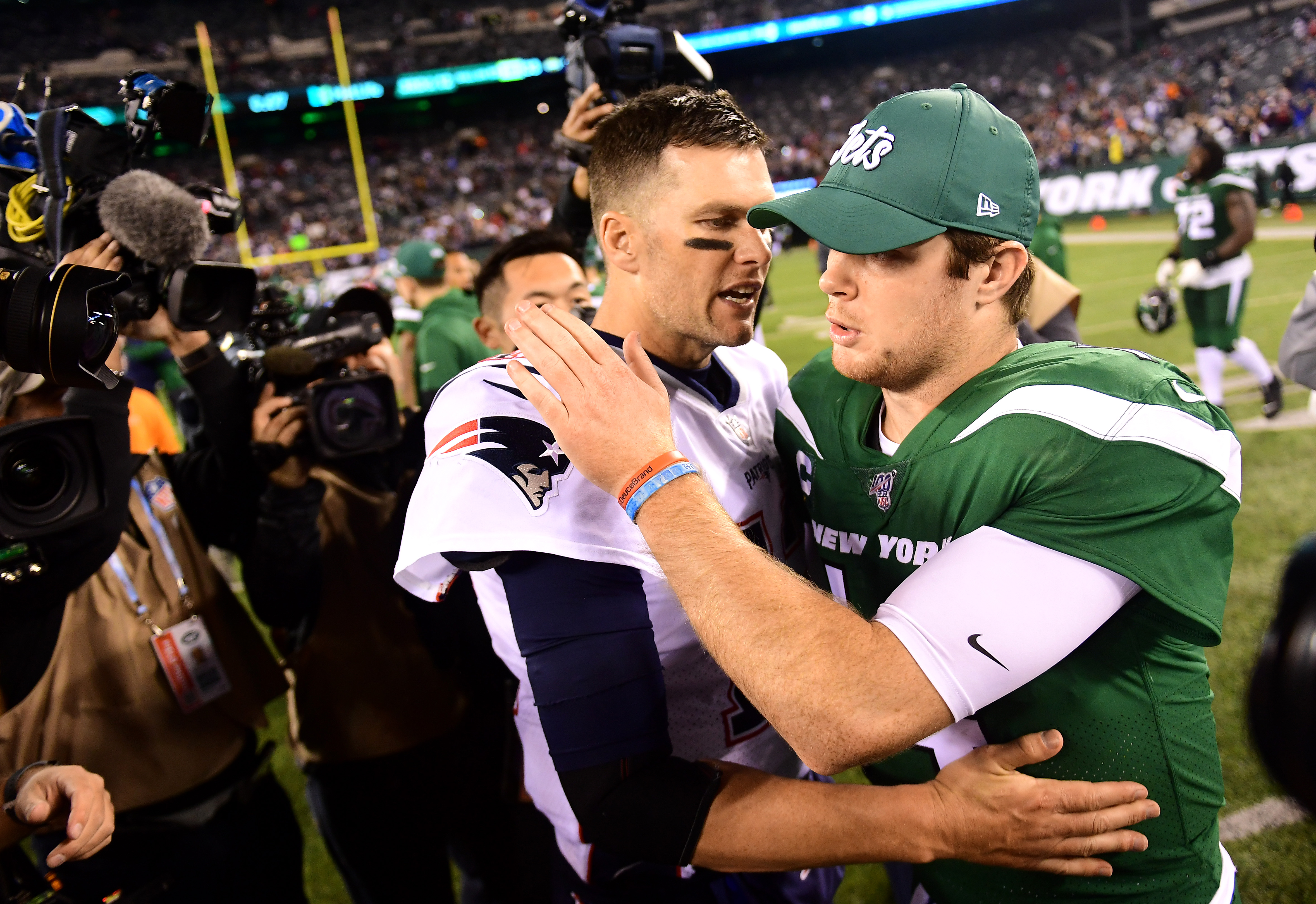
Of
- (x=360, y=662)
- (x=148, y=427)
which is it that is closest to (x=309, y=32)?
(x=148, y=427)

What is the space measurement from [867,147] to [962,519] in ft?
2.16

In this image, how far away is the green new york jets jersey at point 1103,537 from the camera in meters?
1.12

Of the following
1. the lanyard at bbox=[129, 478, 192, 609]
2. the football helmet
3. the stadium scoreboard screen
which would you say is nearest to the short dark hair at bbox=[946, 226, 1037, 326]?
the lanyard at bbox=[129, 478, 192, 609]

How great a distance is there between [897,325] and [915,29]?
3564 cm

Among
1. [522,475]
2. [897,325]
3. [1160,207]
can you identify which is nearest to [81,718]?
[522,475]

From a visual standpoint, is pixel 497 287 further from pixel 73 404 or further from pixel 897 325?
pixel 897 325

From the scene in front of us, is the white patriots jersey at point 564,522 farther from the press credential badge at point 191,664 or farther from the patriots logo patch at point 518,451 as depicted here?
the press credential badge at point 191,664

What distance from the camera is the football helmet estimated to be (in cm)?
750

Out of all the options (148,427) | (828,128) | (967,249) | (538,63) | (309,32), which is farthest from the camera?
(828,128)

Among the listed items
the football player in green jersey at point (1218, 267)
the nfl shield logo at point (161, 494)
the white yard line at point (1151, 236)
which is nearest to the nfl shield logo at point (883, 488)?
the nfl shield logo at point (161, 494)

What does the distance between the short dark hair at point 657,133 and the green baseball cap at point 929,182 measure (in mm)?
412

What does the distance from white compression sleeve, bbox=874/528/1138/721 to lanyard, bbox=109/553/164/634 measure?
65.8 inches

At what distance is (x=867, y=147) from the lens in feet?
4.58

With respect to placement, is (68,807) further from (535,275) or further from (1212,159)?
(1212,159)
